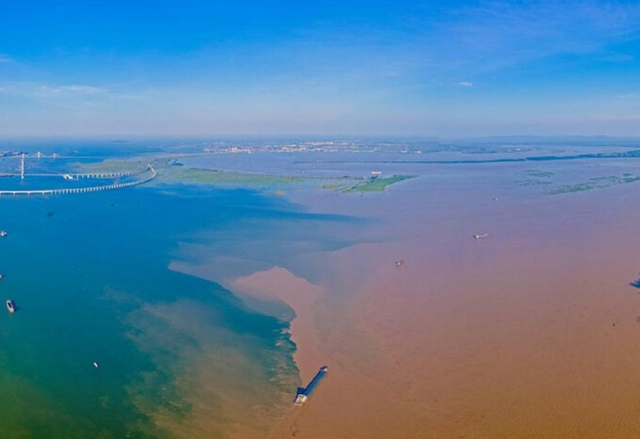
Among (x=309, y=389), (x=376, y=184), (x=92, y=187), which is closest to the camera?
(x=309, y=389)

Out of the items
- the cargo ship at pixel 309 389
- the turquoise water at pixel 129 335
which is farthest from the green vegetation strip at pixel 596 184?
the cargo ship at pixel 309 389

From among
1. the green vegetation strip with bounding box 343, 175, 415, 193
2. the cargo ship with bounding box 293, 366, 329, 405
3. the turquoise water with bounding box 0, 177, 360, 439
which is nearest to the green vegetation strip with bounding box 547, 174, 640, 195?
the green vegetation strip with bounding box 343, 175, 415, 193

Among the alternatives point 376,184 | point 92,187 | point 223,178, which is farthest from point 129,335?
point 223,178

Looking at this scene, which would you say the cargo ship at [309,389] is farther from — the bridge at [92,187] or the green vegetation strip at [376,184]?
the bridge at [92,187]

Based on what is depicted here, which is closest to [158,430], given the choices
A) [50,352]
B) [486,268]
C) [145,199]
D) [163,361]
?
[163,361]

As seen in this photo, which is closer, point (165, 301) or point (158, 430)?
point (158, 430)

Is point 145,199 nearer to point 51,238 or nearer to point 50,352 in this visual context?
point 51,238

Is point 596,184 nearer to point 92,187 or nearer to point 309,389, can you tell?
point 309,389
